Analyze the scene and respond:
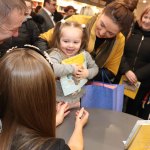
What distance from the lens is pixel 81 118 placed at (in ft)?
4.60

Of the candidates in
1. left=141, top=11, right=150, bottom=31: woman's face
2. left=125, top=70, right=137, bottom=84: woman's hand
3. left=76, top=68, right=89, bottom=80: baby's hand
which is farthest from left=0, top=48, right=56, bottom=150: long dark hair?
left=141, top=11, right=150, bottom=31: woman's face

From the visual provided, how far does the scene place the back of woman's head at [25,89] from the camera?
0.86 meters

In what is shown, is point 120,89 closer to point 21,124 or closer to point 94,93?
point 94,93

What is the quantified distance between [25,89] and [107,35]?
1.06 m

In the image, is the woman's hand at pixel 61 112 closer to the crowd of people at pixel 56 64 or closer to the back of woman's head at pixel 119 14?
the crowd of people at pixel 56 64

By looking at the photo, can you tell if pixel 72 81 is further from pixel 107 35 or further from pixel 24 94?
pixel 24 94

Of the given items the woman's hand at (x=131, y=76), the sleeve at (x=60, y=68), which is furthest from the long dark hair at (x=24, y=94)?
the woman's hand at (x=131, y=76)

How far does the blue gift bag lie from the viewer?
5.36 feet

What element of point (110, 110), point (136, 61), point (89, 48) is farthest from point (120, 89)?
point (136, 61)

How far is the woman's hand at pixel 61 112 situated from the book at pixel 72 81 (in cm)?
13

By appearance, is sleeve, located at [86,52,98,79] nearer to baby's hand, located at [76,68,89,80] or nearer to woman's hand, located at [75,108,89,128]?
baby's hand, located at [76,68,89,80]

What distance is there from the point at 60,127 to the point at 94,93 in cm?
40

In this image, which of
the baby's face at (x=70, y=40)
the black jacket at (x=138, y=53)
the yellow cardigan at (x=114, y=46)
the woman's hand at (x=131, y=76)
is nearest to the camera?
the baby's face at (x=70, y=40)

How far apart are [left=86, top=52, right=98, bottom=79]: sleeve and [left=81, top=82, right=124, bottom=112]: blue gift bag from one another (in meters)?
0.09
